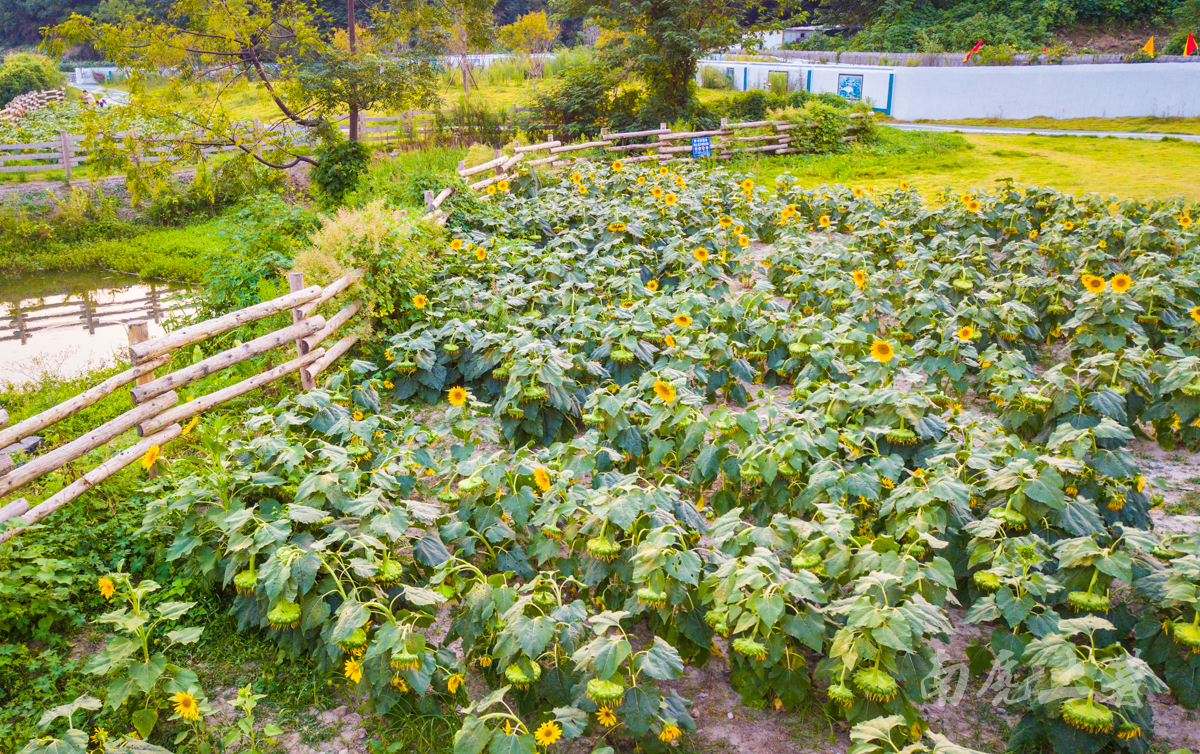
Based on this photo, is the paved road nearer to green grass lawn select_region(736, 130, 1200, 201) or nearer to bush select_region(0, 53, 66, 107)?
green grass lawn select_region(736, 130, 1200, 201)

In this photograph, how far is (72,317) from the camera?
9.78 m

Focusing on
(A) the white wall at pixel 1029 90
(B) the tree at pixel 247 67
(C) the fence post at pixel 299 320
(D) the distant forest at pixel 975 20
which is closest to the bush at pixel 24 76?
(D) the distant forest at pixel 975 20

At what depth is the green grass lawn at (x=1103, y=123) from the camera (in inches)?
698

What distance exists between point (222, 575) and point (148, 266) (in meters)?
10.6

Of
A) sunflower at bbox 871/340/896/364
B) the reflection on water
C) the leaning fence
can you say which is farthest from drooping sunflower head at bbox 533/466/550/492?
the leaning fence

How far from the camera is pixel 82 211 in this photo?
14.1 m

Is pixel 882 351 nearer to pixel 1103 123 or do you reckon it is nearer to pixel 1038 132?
pixel 1038 132

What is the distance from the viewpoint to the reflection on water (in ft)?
26.0

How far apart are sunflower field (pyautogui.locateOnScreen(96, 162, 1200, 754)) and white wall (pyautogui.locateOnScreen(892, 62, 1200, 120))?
17459 mm

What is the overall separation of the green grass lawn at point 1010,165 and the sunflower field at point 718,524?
7.50 metres

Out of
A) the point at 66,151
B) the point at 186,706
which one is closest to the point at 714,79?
the point at 66,151

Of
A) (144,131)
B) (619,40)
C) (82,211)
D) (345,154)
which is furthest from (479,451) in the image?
(619,40)

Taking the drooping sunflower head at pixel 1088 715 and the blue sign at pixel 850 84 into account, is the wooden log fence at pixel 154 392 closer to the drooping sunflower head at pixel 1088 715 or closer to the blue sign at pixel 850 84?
the drooping sunflower head at pixel 1088 715

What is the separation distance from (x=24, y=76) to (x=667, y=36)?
26.4 metres
